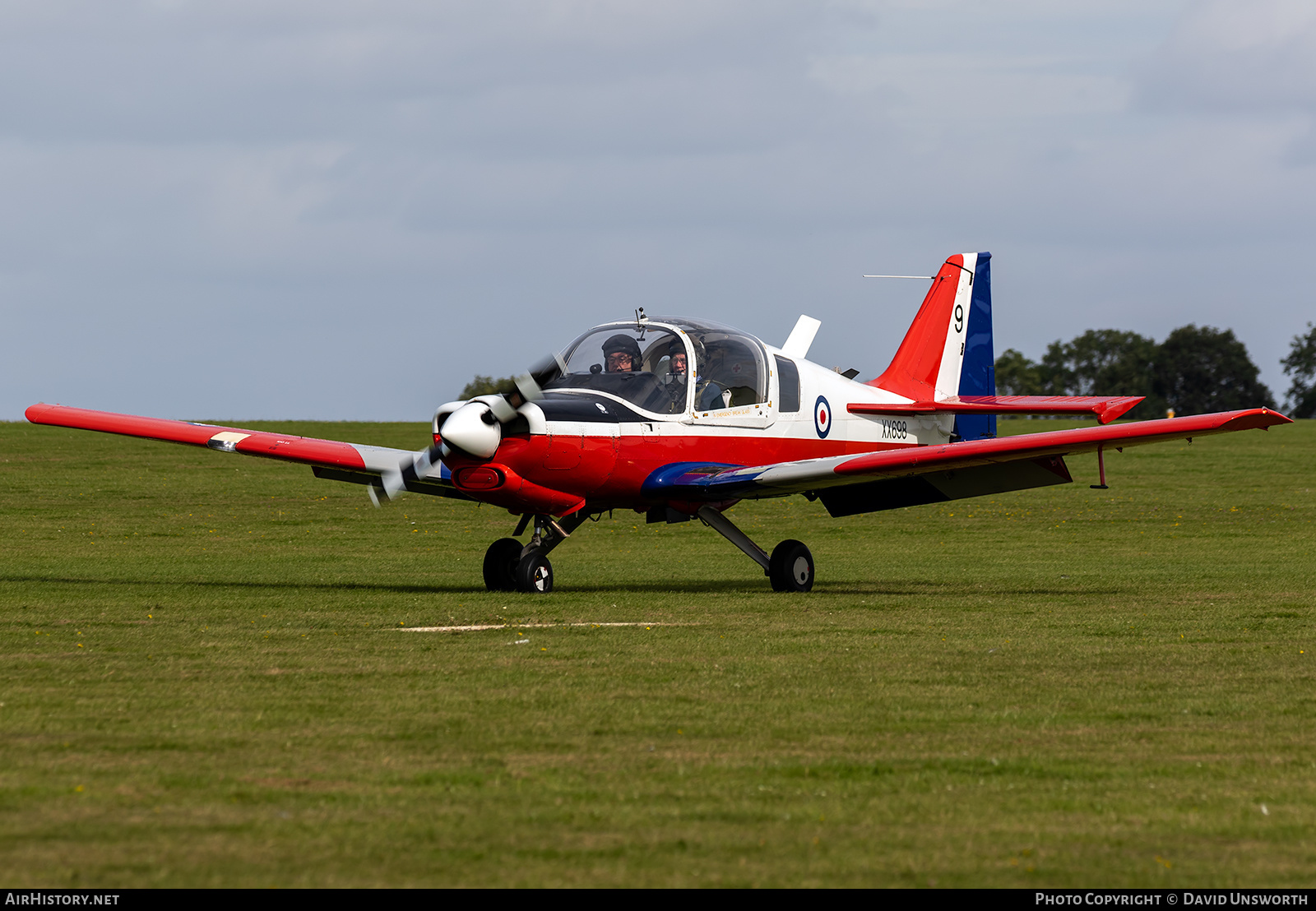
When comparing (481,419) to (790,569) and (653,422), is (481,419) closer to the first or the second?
(653,422)

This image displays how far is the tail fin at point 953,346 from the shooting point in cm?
2116

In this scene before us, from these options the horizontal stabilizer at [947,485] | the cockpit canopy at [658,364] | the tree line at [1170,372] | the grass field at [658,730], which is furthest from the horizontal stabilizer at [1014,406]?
the tree line at [1170,372]

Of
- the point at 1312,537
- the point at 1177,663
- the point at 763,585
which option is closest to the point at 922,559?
the point at 763,585

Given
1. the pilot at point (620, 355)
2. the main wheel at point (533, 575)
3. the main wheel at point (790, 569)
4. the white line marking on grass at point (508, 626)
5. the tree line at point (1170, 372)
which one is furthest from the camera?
the tree line at point (1170, 372)

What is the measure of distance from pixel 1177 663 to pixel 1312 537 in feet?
55.9

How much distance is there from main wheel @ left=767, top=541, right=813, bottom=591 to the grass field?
365 mm

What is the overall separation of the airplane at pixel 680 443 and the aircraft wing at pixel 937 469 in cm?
2

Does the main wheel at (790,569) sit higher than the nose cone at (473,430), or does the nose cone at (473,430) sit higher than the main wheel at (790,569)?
the nose cone at (473,430)

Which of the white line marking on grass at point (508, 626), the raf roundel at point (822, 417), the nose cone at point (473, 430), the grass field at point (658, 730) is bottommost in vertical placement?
the grass field at point (658, 730)

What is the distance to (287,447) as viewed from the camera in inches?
703

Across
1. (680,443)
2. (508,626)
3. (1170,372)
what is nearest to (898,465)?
(680,443)

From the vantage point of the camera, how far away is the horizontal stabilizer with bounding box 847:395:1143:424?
743 inches

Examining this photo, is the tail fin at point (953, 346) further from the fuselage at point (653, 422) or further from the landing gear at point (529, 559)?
the landing gear at point (529, 559)

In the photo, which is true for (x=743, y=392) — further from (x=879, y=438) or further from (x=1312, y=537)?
(x=1312, y=537)
